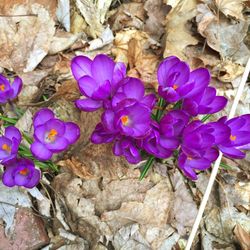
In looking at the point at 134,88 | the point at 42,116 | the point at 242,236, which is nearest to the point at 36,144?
the point at 42,116

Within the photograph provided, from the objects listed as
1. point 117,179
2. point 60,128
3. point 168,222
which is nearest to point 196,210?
point 168,222

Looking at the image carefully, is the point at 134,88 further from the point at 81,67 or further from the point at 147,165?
the point at 147,165

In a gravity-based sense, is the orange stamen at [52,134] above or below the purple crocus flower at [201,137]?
below

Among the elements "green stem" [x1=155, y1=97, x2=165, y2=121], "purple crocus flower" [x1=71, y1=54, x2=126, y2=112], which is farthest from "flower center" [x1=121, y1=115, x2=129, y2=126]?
"green stem" [x1=155, y1=97, x2=165, y2=121]

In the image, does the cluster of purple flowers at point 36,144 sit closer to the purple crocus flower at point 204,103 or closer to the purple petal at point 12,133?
the purple petal at point 12,133

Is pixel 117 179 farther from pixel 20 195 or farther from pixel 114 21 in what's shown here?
pixel 114 21

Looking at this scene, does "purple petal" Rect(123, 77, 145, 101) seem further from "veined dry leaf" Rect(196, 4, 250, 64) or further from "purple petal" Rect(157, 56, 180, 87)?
"veined dry leaf" Rect(196, 4, 250, 64)

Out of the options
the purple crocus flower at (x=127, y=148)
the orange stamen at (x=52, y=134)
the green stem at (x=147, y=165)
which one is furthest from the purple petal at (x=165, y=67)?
the orange stamen at (x=52, y=134)
